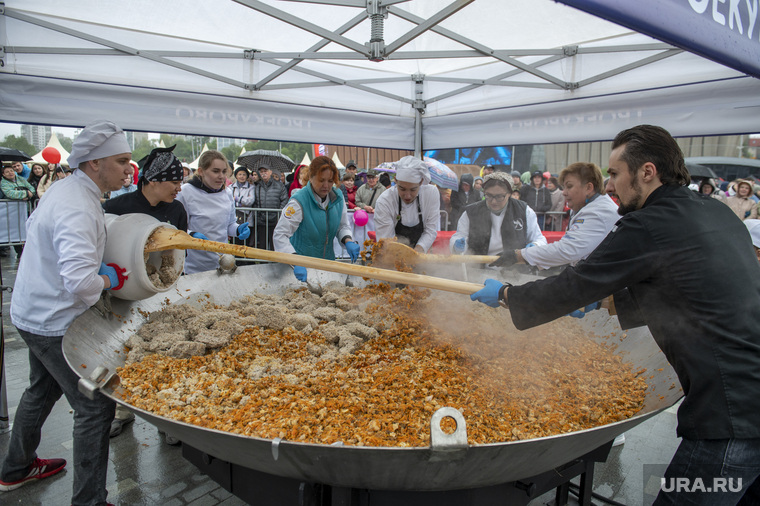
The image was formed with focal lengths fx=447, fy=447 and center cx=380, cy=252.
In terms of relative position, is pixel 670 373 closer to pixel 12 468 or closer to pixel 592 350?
pixel 592 350

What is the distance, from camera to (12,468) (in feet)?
8.27

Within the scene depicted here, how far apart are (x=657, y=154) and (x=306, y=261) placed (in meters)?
1.74

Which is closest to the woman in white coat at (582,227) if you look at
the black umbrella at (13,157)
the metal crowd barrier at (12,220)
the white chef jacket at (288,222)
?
the white chef jacket at (288,222)

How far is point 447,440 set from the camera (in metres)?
1.21

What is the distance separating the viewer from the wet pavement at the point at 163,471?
2.56 meters

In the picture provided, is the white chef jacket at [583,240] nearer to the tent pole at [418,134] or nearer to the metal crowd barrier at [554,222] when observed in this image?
the tent pole at [418,134]

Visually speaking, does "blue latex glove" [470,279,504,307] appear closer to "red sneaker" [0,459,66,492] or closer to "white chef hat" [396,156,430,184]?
"white chef hat" [396,156,430,184]

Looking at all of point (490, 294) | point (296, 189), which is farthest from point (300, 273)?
point (296, 189)

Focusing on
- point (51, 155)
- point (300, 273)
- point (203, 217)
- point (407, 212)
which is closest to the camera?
point (300, 273)

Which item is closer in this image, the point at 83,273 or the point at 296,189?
the point at 83,273

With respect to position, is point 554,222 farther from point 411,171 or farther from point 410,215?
point 411,171

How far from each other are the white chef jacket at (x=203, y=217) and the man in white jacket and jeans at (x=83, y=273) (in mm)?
1496

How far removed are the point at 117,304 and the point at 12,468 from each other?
3.74 ft

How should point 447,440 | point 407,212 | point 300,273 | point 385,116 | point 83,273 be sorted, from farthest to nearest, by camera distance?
point 385,116
point 407,212
point 300,273
point 83,273
point 447,440
